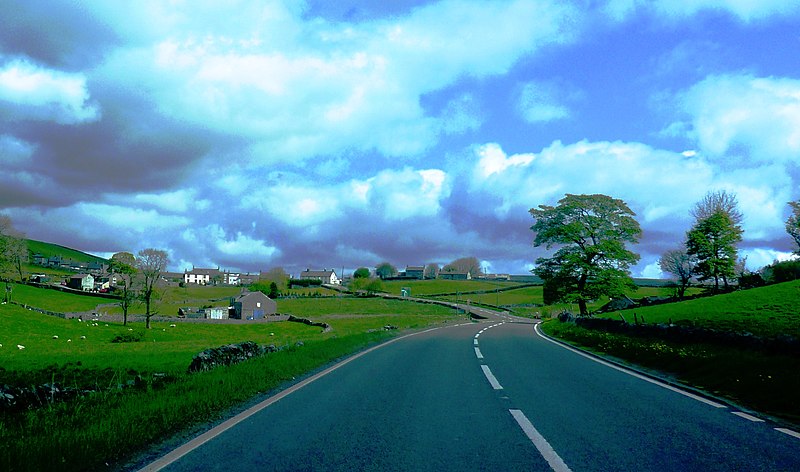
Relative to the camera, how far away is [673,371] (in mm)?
13828

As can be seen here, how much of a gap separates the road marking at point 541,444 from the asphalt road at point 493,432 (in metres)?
0.01

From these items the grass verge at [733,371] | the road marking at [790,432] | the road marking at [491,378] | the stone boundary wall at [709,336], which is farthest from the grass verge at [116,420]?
the stone boundary wall at [709,336]

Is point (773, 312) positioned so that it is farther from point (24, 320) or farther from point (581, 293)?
point (24, 320)

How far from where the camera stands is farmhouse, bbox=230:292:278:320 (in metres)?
101

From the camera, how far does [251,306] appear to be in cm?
A: 10244

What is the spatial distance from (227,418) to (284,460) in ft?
9.57

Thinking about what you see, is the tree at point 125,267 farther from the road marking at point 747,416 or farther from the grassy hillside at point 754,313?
the road marking at point 747,416

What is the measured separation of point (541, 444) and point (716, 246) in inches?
2389

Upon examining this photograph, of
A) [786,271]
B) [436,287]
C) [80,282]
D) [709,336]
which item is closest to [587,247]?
[786,271]

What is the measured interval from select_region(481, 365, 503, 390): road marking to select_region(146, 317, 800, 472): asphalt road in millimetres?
43

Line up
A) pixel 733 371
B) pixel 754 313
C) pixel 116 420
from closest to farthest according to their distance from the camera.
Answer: pixel 116 420 → pixel 733 371 → pixel 754 313

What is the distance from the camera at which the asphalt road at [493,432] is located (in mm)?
5531

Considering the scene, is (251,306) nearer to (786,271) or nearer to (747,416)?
(786,271)

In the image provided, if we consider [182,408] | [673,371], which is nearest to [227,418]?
[182,408]
